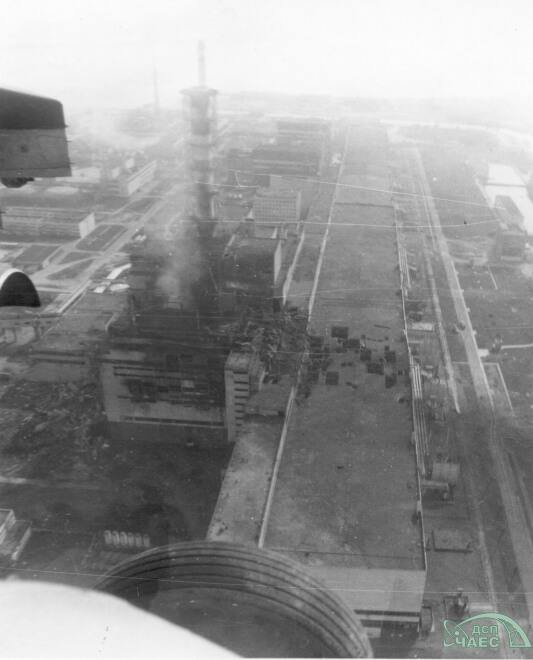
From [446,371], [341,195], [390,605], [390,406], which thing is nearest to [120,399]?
[390,406]

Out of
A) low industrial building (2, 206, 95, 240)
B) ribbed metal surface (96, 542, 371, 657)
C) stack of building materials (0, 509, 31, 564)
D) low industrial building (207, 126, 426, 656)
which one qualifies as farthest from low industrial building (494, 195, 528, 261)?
ribbed metal surface (96, 542, 371, 657)

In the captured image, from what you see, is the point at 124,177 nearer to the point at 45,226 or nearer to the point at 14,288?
the point at 45,226

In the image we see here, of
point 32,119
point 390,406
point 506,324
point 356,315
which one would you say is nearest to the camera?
point 32,119

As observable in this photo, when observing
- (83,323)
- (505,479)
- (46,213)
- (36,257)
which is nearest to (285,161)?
(46,213)

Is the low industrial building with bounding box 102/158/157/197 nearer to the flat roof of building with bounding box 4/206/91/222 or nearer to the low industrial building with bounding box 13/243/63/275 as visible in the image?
the flat roof of building with bounding box 4/206/91/222

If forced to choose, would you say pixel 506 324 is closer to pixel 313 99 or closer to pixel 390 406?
pixel 390 406

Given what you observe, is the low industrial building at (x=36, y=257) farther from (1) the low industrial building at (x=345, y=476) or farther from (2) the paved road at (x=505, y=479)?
(2) the paved road at (x=505, y=479)

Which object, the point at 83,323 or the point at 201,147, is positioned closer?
the point at 83,323
